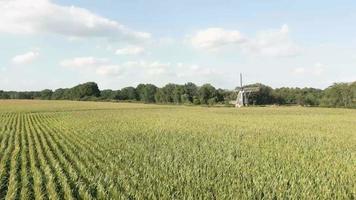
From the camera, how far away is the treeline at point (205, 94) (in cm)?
13462

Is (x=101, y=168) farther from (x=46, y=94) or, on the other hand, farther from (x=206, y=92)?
(x=46, y=94)

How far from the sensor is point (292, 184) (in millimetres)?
12555

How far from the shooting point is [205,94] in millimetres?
151000

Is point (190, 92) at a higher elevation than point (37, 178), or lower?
higher

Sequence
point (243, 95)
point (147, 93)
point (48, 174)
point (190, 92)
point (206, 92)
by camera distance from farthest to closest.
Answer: point (147, 93) → point (190, 92) → point (206, 92) → point (243, 95) → point (48, 174)

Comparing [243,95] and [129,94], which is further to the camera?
[129,94]

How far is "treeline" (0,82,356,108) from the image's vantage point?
13462 cm

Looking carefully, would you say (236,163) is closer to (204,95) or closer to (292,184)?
(292,184)

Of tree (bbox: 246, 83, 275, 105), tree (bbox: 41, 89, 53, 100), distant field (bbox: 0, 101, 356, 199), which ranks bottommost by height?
distant field (bbox: 0, 101, 356, 199)

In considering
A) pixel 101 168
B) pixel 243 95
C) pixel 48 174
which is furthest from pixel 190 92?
pixel 48 174

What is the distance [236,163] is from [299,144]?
837 centimetres

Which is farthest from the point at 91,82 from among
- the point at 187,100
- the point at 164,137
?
the point at 164,137

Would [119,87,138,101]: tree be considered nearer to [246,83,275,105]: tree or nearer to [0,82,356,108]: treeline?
[0,82,356,108]: treeline

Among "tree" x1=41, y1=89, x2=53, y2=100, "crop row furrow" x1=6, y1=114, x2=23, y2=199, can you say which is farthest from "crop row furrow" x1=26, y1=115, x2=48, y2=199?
"tree" x1=41, y1=89, x2=53, y2=100
